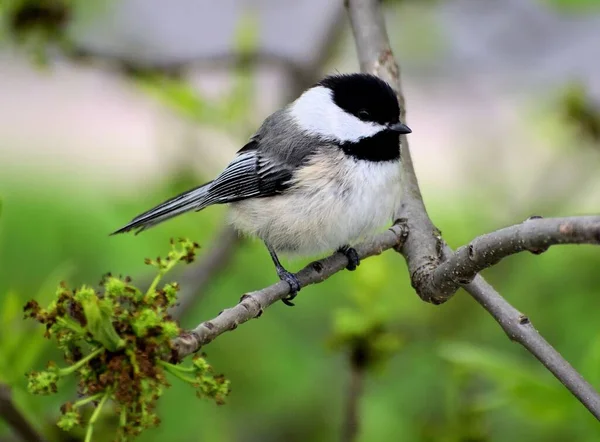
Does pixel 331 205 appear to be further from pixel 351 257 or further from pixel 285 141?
pixel 285 141

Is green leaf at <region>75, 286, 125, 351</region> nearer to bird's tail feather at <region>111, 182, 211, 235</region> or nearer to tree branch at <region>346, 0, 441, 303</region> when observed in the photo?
tree branch at <region>346, 0, 441, 303</region>

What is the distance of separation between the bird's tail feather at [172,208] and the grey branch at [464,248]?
1.75ft

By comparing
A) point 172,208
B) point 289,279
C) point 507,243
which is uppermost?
point 172,208

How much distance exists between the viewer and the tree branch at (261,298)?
3.73 feet

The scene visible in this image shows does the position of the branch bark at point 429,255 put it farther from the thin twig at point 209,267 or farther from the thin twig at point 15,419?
the thin twig at point 209,267

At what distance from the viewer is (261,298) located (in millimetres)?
1337

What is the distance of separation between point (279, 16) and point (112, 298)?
324 cm

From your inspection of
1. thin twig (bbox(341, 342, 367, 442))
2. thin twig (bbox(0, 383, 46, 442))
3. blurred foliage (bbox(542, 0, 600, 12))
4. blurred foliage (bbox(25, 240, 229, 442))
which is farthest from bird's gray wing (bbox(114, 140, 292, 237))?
blurred foliage (bbox(25, 240, 229, 442))

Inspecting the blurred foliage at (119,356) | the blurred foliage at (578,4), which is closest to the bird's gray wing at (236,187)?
the blurred foliage at (578,4)

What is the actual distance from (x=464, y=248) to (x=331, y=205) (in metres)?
0.68

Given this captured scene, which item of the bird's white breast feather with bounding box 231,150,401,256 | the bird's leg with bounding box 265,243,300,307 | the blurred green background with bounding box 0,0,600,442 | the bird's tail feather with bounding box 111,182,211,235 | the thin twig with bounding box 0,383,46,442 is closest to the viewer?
the thin twig with bounding box 0,383,46,442

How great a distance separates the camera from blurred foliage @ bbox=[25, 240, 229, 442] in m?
1.09

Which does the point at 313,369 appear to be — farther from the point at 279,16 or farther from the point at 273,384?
the point at 279,16

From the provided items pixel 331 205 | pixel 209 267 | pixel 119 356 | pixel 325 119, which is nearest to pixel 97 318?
pixel 119 356
